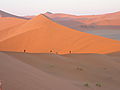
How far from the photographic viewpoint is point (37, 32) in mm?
29203

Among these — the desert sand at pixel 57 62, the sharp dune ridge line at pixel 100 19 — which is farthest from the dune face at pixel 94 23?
the desert sand at pixel 57 62

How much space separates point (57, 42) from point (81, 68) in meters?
15.2

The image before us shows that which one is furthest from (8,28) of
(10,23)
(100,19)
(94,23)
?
(100,19)

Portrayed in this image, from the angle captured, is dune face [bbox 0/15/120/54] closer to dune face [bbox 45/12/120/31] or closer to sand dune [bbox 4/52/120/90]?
sand dune [bbox 4/52/120/90]

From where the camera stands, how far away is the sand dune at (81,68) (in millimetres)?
9359

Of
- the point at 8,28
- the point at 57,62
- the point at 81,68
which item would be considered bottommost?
the point at 81,68

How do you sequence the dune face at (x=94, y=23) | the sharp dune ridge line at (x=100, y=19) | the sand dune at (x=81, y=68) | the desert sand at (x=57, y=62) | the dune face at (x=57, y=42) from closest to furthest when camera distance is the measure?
the desert sand at (x=57, y=62), the sand dune at (x=81, y=68), the dune face at (x=57, y=42), the dune face at (x=94, y=23), the sharp dune ridge line at (x=100, y=19)

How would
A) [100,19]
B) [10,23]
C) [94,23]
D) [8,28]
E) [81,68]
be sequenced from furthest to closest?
[100,19]
[94,23]
[10,23]
[8,28]
[81,68]

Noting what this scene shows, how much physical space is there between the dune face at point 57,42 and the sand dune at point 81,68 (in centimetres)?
894

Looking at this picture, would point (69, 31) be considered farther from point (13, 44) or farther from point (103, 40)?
point (13, 44)

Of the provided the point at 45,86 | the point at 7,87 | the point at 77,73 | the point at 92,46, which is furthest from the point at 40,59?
the point at 92,46

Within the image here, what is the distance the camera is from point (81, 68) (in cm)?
1089

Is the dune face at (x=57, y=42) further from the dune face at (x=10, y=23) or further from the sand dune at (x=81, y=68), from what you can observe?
the dune face at (x=10, y=23)

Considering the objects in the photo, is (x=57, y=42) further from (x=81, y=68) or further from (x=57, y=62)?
(x=81, y=68)
